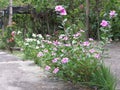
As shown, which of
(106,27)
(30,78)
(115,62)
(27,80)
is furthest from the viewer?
(115,62)

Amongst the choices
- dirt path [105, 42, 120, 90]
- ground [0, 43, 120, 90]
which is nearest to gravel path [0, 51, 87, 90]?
ground [0, 43, 120, 90]

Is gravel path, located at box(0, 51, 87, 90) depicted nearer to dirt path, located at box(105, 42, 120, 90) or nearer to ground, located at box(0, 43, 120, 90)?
ground, located at box(0, 43, 120, 90)

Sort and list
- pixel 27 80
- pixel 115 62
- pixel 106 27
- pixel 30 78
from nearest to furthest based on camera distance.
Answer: pixel 106 27 < pixel 27 80 < pixel 30 78 < pixel 115 62

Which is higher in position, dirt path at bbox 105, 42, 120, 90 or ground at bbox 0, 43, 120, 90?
dirt path at bbox 105, 42, 120, 90

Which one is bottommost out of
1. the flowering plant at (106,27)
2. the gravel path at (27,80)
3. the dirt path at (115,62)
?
the gravel path at (27,80)

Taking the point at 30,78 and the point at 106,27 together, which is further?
the point at 30,78

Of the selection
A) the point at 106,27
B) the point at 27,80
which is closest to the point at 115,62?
the point at 106,27

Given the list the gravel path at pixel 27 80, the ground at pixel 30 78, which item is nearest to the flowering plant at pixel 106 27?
the ground at pixel 30 78

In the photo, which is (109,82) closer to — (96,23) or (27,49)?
(27,49)

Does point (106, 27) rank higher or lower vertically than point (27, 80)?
higher

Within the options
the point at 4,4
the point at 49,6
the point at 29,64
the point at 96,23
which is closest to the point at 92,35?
the point at 96,23

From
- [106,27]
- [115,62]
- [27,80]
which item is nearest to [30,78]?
[27,80]

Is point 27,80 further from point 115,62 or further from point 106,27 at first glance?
point 115,62

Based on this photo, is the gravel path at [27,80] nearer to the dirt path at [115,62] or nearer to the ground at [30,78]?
the ground at [30,78]
